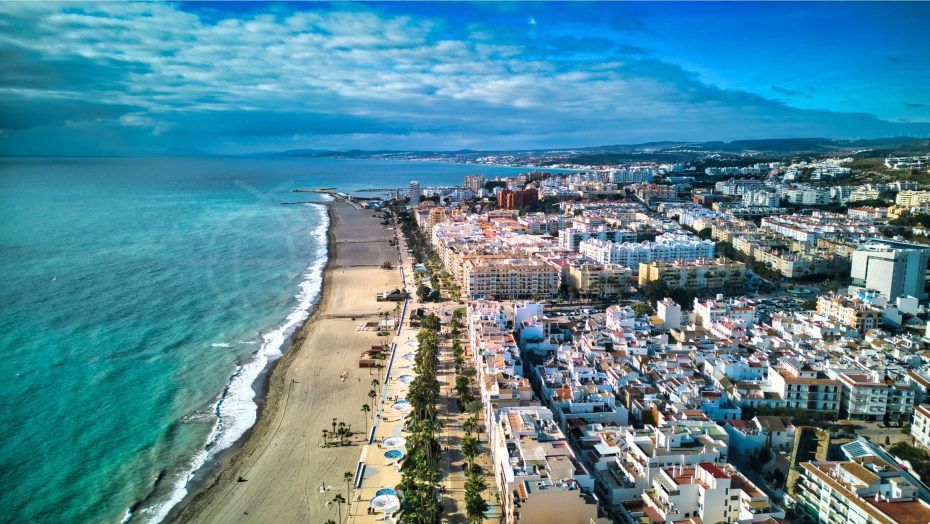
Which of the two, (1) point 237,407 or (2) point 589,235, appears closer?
(1) point 237,407

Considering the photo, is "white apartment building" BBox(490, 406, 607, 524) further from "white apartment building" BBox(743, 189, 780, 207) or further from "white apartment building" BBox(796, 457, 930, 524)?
"white apartment building" BBox(743, 189, 780, 207)

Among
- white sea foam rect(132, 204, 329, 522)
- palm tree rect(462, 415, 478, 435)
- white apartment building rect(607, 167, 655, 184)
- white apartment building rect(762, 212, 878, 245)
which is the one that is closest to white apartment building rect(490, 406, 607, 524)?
palm tree rect(462, 415, 478, 435)

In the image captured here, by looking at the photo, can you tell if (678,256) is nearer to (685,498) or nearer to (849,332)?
(849,332)

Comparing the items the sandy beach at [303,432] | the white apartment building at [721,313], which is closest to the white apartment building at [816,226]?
the white apartment building at [721,313]

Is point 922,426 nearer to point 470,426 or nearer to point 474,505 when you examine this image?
point 470,426

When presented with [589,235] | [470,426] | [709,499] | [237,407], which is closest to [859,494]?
[709,499]
